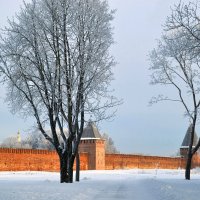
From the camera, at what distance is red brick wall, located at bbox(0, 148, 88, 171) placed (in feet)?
121

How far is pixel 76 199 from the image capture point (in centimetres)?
1077

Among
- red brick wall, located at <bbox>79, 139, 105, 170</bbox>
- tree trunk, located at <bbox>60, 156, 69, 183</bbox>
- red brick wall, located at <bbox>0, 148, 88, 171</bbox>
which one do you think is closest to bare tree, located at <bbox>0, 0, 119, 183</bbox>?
tree trunk, located at <bbox>60, 156, 69, 183</bbox>

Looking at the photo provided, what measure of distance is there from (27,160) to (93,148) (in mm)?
12353

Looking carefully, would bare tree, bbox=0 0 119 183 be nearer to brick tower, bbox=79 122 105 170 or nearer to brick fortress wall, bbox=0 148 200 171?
→ brick fortress wall, bbox=0 148 200 171

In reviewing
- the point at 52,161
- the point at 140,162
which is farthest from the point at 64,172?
the point at 140,162

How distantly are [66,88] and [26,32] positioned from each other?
2764 millimetres

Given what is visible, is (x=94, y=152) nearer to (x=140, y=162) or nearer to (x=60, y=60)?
(x=140, y=162)

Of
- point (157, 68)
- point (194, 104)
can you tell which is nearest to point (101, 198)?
point (194, 104)

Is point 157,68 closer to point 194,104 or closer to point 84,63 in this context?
point 194,104

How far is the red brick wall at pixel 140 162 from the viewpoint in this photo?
170 ft

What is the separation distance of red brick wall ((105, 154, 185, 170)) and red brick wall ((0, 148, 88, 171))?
1050 cm

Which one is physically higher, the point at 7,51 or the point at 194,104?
the point at 7,51

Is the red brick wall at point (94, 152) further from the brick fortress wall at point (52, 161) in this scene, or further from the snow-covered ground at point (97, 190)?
the snow-covered ground at point (97, 190)

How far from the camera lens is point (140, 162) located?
56.2m
